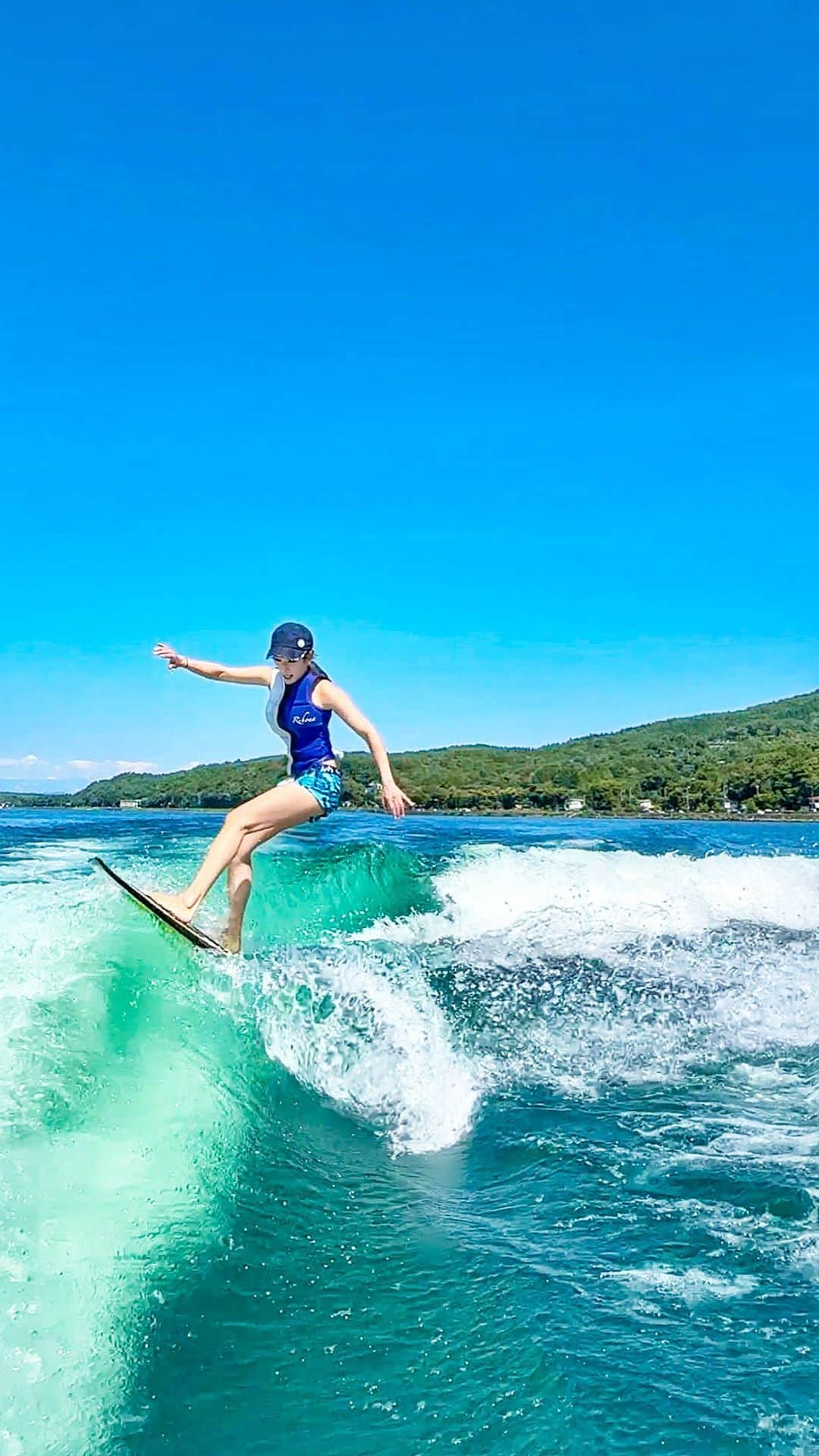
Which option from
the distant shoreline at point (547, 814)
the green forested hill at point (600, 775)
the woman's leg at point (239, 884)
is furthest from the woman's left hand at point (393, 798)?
the distant shoreline at point (547, 814)

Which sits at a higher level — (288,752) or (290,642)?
(290,642)

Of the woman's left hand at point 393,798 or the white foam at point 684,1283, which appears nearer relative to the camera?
the white foam at point 684,1283

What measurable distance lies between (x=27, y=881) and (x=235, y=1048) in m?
8.18

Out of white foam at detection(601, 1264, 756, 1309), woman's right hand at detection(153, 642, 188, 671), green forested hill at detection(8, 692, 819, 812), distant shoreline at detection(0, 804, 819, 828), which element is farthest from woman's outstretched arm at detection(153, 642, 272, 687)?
distant shoreline at detection(0, 804, 819, 828)

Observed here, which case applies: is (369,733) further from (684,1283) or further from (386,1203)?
(684,1283)

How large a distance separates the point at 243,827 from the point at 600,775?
57.8 meters

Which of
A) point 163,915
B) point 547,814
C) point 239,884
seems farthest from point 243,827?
point 547,814

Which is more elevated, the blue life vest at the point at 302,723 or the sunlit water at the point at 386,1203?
the blue life vest at the point at 302,723

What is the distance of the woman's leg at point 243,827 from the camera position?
7.98m

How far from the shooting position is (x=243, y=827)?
8.08 m

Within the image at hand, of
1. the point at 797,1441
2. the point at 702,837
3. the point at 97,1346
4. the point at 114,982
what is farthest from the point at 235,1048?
the point at 702,837

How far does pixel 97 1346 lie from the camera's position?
452 centimetres

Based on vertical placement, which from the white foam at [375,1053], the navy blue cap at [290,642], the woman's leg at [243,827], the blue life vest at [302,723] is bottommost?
Answer: the white foam at [375,1053]

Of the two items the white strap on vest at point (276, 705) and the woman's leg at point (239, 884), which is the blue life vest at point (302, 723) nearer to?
the white strap on vest at point (276, 705)
